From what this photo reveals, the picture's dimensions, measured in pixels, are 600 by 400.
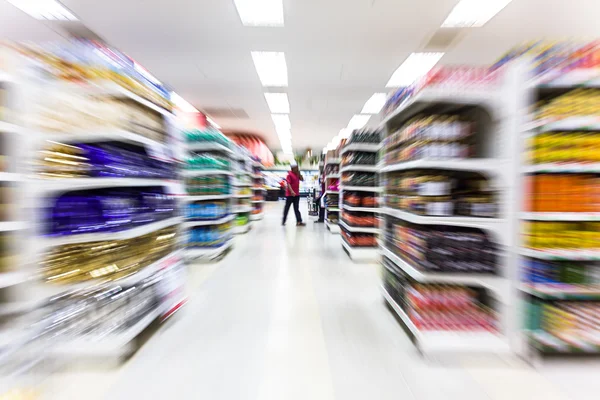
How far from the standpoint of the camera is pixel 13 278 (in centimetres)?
111

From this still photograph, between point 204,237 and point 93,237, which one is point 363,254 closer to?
point 204,237

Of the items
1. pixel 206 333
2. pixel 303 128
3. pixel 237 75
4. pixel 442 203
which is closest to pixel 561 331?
pixel 442 203

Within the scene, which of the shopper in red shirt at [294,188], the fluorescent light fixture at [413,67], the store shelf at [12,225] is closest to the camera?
the store shelf at [12,225]

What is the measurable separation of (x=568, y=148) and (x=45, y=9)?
5976 mm

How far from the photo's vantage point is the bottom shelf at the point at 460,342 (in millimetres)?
1437

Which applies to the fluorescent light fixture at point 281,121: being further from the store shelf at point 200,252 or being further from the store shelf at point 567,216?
the store shelf at point 567,216

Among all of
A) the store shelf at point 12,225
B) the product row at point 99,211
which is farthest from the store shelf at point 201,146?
the store shelf at point 12,225

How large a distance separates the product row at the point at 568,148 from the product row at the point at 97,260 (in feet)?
7.85

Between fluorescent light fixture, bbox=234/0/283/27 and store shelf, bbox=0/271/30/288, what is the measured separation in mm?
3656

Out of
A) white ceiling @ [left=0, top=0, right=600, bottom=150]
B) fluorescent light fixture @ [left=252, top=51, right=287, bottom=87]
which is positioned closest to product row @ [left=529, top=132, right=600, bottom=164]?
white ceiling @ [left=0, top=0, right=600, bottom=150]

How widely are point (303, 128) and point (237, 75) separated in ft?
18.1

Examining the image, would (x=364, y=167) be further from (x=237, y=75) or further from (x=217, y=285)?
(x=237, y=75)

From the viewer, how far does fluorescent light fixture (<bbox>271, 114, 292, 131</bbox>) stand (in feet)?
29.8

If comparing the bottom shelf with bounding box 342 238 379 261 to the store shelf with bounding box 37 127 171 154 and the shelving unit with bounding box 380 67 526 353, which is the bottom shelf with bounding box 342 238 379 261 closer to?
the shelving unit with bounding box 380 67 526 353
